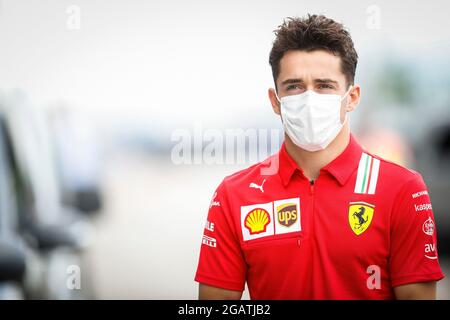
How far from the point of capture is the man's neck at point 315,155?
1831mm

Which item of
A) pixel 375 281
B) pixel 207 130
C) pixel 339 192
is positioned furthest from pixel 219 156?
pixel 375 281

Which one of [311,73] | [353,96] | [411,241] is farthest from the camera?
[353,96]

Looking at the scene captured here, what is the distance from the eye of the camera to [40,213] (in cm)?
288

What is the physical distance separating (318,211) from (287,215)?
10 centimetres

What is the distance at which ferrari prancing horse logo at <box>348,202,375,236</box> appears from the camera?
1718 mm

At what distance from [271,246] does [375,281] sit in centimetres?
32

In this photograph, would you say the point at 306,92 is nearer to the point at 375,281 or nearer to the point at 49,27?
the point at 375,281

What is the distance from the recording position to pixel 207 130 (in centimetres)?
270

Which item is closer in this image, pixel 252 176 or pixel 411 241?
pixel 411 241

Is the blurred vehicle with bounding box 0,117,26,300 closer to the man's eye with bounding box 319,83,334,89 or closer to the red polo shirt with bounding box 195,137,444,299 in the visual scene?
the red polo shirt with bounding box 195,137,444,299

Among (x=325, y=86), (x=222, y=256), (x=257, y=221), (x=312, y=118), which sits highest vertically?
(x=325, y=86)
